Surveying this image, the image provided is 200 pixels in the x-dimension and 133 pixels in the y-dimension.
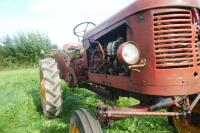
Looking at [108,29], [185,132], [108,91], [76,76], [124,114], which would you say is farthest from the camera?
[76,76]

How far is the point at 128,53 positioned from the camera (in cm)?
353

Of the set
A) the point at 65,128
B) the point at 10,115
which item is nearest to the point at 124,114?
the point at 65,128

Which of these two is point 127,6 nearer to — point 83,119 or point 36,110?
point 83,119

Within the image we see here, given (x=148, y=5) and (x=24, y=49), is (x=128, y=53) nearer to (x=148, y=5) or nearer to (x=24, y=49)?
(x=148, y=5)

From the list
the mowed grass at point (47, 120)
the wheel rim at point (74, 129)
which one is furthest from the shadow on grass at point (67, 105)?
the wheel rim at point (74, 129)

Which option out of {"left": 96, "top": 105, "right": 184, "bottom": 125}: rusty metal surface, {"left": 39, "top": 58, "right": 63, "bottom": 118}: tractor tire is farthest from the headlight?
{"left": 39, "top": 58, "right": 63, "bottom": 118}: tractor tire

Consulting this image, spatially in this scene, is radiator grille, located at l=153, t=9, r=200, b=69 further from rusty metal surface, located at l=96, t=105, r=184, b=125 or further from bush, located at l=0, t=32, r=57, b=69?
bush, located at l=0, t=32, r=57, b=69

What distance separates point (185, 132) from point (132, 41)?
2086mm

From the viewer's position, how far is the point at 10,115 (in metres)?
6.68

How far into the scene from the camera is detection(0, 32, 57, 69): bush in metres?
30.5

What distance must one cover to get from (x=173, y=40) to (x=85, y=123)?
128 cm

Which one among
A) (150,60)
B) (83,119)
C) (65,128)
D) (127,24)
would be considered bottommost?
(65,128)

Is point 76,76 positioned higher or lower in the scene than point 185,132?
higher

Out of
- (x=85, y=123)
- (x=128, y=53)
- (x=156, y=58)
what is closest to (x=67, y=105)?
(x=85, y=123)
